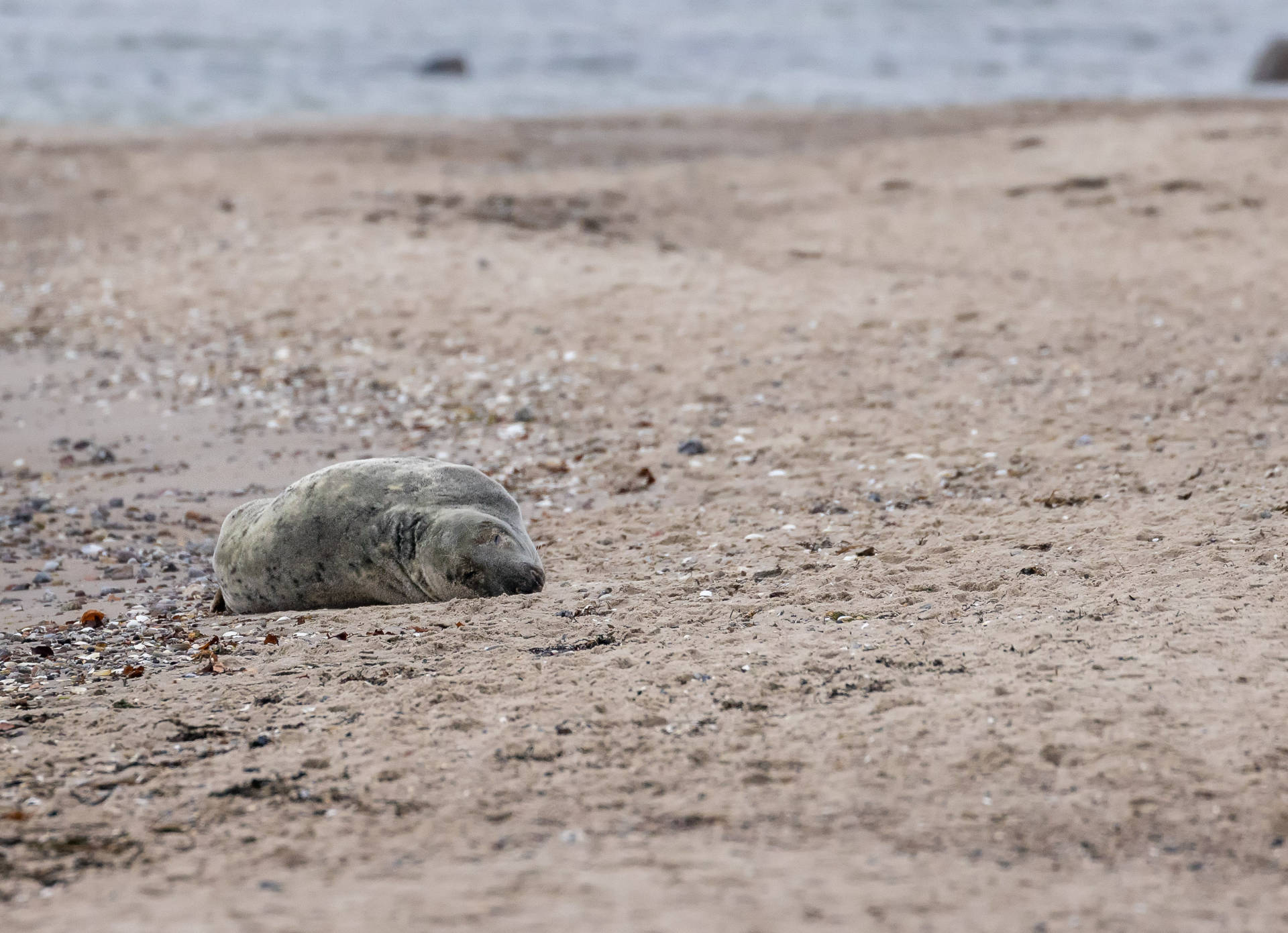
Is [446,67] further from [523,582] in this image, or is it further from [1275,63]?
[523,582]

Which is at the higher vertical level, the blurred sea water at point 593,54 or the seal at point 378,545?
the blurred sea water at point 593,54

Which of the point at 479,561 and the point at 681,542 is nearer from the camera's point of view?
the point at 479,561

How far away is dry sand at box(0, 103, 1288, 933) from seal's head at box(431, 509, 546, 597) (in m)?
0.14

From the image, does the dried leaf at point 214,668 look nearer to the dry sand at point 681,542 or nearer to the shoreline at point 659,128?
the dry sand at point 681,542

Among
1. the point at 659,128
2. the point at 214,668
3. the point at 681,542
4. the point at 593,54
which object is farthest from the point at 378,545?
the point at 593,54

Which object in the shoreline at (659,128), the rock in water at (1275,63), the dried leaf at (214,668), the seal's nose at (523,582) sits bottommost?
the dried leaf at (214,668)

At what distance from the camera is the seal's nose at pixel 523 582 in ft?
14.9

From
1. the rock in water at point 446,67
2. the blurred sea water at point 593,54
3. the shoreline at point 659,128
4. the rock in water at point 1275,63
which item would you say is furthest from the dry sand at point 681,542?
the rock in water at point 446,67

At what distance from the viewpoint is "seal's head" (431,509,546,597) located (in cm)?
454

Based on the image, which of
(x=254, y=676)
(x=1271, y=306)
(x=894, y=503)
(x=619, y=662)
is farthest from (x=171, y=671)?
(x=1271, y=306)

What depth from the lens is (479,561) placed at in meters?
4.53

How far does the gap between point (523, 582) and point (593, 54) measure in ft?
71.6

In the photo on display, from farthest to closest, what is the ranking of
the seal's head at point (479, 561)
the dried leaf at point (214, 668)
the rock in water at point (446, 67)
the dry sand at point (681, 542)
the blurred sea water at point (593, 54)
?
1. the rock in water at point (446, 67)
2. the blurred sea water at point (593, 54)
3. the seal's head at point (479, 561)
4. the dried leaf at point (214, 668)
5. the dry sand at point (681, 542)

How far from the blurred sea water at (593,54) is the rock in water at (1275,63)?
64cm
